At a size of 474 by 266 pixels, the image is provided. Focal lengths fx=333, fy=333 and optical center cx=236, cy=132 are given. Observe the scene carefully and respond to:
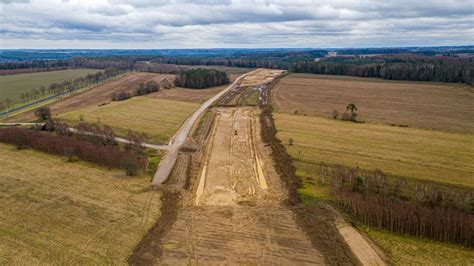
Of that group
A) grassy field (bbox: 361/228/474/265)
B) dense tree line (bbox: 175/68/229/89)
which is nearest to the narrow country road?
grassy field (bbox: 361/228/474/265)

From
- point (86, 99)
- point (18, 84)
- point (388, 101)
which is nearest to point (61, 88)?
point (86, 99)

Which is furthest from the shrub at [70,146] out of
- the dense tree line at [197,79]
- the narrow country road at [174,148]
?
the dense tree line at [197,79]

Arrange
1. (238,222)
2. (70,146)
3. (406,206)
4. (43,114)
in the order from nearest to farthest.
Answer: (406,206), (238,222), (70,146), (43,114)

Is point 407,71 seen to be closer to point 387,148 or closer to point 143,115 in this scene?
point 387,148

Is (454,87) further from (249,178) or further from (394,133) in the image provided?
(249,178)

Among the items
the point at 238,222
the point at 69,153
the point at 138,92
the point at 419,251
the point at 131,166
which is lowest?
the point at 419,251

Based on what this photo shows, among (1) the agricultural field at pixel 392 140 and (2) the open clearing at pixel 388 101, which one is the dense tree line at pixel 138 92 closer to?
(1) the agricultural field at pixel 392 140
